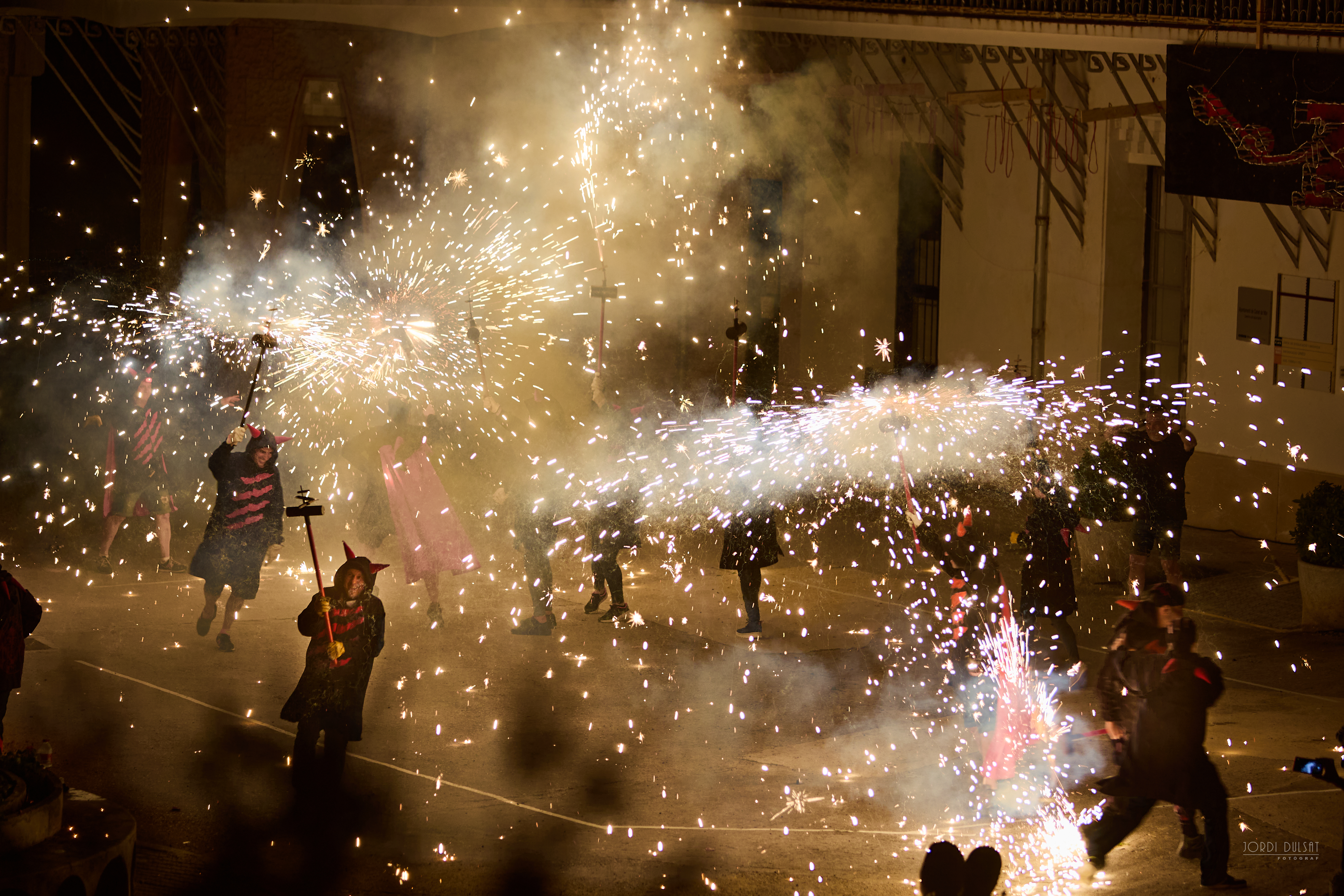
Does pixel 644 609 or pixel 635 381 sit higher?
pixel 635 381

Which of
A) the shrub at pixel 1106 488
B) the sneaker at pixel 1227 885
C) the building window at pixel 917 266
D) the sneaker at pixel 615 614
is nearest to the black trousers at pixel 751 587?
the sneaker at pixel 615 614

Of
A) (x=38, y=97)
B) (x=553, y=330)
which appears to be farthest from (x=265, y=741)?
(x=38, y=97)

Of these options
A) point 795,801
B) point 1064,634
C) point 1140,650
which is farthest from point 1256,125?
point 795,801

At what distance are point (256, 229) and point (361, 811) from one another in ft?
34.9

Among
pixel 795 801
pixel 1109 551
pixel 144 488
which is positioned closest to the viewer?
pixel 795 801

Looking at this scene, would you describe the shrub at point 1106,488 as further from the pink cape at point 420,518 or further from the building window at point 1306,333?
the pink cape at point 420,518

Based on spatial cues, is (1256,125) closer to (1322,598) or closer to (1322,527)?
(1322,527)

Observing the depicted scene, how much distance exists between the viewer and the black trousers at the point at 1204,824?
612 cm

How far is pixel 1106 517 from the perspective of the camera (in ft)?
39.7

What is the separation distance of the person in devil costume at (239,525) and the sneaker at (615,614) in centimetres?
234

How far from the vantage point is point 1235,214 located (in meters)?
13.7

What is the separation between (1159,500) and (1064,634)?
2778 mm

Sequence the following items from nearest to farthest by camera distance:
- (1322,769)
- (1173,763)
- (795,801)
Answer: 1. (1322,769)
2. (1173,763)
3. (795,801)

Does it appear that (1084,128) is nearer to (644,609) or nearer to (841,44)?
(841,44)
